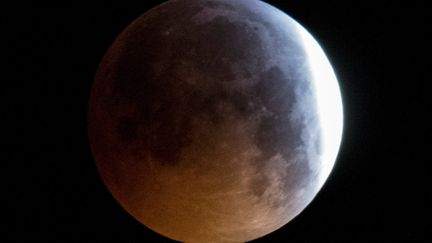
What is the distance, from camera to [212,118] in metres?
3.18

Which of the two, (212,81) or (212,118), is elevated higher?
(212,81)

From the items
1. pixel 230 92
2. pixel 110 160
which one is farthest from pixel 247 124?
pixel 110 160

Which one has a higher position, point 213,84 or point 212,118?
point 213,84

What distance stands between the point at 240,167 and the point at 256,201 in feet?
1.12

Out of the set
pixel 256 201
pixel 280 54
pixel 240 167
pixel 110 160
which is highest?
pixel 280 54

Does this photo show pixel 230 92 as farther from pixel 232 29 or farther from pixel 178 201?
pixel 178 201

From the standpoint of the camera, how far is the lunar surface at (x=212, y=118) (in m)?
3.21

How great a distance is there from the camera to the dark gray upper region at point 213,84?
3.21 metres

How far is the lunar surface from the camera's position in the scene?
321cm

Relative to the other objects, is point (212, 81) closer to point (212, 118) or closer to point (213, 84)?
point (213, 84)

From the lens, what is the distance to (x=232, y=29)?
3.38 m

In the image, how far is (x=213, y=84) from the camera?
3193 millimetres

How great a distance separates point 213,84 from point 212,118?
0.75 feet

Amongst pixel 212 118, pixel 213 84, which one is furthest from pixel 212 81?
pixel 212 118
